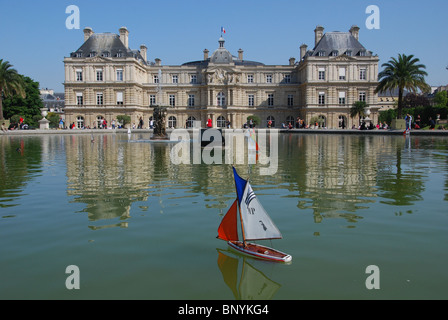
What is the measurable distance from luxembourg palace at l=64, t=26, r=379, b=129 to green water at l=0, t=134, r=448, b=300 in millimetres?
53486

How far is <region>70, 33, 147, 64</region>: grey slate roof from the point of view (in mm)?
66562

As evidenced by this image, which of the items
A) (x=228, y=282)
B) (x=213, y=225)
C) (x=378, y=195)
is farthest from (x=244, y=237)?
(x=378, y=195)

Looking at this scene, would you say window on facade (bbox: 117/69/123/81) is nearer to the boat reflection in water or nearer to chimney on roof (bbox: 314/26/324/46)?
chimney on roof (bbox: 314/26/324/46)

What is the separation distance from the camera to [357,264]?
5.43 m

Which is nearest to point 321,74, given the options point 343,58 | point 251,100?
point 343,58

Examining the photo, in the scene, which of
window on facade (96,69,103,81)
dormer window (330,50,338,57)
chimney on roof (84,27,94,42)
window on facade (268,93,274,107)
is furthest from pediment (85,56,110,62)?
dormer window (330,50,338,57)

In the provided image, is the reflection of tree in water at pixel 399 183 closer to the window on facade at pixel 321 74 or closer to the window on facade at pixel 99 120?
the window on facade at pixel 321 74

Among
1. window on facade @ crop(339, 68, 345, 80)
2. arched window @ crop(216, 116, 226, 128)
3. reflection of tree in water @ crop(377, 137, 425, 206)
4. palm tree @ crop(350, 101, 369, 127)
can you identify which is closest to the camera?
reflection of tree in water @ crop(377, 137, 425, 206)

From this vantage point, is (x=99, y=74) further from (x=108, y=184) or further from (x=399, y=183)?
(x=399, y=183)

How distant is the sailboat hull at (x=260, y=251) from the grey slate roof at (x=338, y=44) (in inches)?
2547

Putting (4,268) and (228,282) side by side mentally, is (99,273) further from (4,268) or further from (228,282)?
(228,282)

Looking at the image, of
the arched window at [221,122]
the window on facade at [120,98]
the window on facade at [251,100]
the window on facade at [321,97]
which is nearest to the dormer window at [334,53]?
the window on facade at [321,97]

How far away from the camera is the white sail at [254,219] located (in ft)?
18.6

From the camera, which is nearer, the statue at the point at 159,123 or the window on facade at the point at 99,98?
the statue at the point at 159,123
